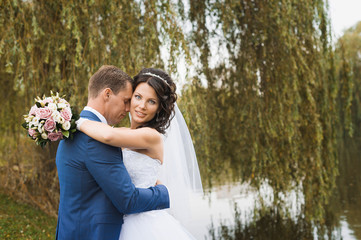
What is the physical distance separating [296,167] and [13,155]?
18.3 feet

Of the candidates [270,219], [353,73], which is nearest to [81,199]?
Result: [270,219]

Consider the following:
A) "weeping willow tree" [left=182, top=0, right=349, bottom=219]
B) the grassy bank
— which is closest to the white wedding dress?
"weeping willow tree" [left=182, top=0, right=349, bottom=219]

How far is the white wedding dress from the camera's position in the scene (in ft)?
6.42

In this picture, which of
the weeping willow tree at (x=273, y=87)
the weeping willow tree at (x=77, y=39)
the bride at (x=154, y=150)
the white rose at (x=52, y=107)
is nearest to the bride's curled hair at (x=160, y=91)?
the bride at (x=154, y=150)

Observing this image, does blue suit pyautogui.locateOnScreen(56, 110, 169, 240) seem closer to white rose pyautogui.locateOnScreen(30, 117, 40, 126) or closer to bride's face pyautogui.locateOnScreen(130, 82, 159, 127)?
white rose pyautogui.locateOnScreen(30, 117, 40, 126)

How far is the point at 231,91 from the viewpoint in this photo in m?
6.41

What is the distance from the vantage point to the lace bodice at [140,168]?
2072mm

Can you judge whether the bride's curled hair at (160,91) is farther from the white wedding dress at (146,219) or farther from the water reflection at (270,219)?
the water reflection at (270,219)

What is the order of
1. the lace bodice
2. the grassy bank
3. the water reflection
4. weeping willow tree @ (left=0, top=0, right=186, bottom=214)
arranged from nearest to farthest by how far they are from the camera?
the lace bodice
weeping willow tree @ (left=0, top=0, right=186, bottom=214)
the grassy bank
the water reflection

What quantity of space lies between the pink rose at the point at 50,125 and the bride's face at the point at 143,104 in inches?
20.9

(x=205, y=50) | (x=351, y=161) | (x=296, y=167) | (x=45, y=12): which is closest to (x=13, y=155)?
(x=45, y=12)

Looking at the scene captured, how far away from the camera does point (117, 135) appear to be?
178cm

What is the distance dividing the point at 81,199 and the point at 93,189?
7 centimetres

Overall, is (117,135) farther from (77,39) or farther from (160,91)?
(77,39)
